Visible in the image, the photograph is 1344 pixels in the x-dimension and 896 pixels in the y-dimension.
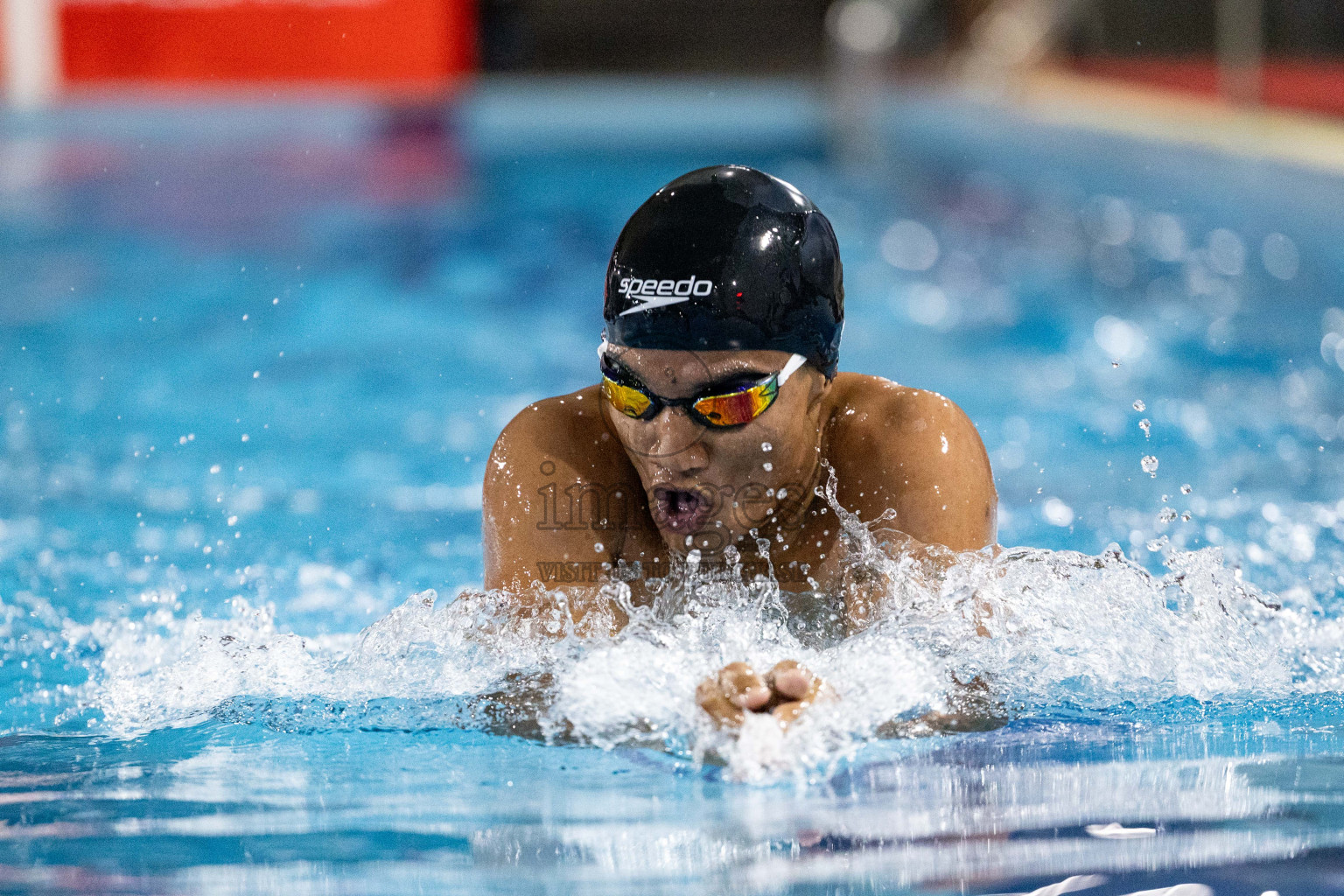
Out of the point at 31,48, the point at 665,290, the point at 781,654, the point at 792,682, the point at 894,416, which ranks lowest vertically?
the point at 781,654

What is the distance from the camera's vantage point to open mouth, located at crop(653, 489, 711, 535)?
8.13 ft

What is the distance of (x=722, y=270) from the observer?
2.36 m

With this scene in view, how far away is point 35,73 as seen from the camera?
1411 cm

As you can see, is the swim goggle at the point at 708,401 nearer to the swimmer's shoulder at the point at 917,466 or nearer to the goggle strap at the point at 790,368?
the goggle strap at the point at 790,368

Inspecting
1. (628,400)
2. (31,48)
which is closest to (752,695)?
(628,400)

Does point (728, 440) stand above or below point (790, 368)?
below

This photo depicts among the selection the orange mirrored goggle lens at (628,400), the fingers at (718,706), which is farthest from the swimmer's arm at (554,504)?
the fingers at (718,706)

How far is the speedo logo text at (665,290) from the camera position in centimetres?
234

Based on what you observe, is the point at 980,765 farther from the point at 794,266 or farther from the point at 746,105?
the point at 746,105

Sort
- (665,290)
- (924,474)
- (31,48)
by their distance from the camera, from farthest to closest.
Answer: (31,48)
(924,474)
(665,290)

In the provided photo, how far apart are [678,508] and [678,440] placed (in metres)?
0.18

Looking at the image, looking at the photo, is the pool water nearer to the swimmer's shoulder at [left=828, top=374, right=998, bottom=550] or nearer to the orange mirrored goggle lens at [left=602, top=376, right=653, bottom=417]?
the swimmer's shoulder at [left=828, top=374, right=998, bottom=550]

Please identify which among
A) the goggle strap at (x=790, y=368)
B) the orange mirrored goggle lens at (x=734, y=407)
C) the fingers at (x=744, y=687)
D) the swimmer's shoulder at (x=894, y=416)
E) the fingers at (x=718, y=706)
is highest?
the goggle strap at (x=790, y=368)

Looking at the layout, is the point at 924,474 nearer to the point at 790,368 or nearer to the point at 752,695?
the point at 790,368
